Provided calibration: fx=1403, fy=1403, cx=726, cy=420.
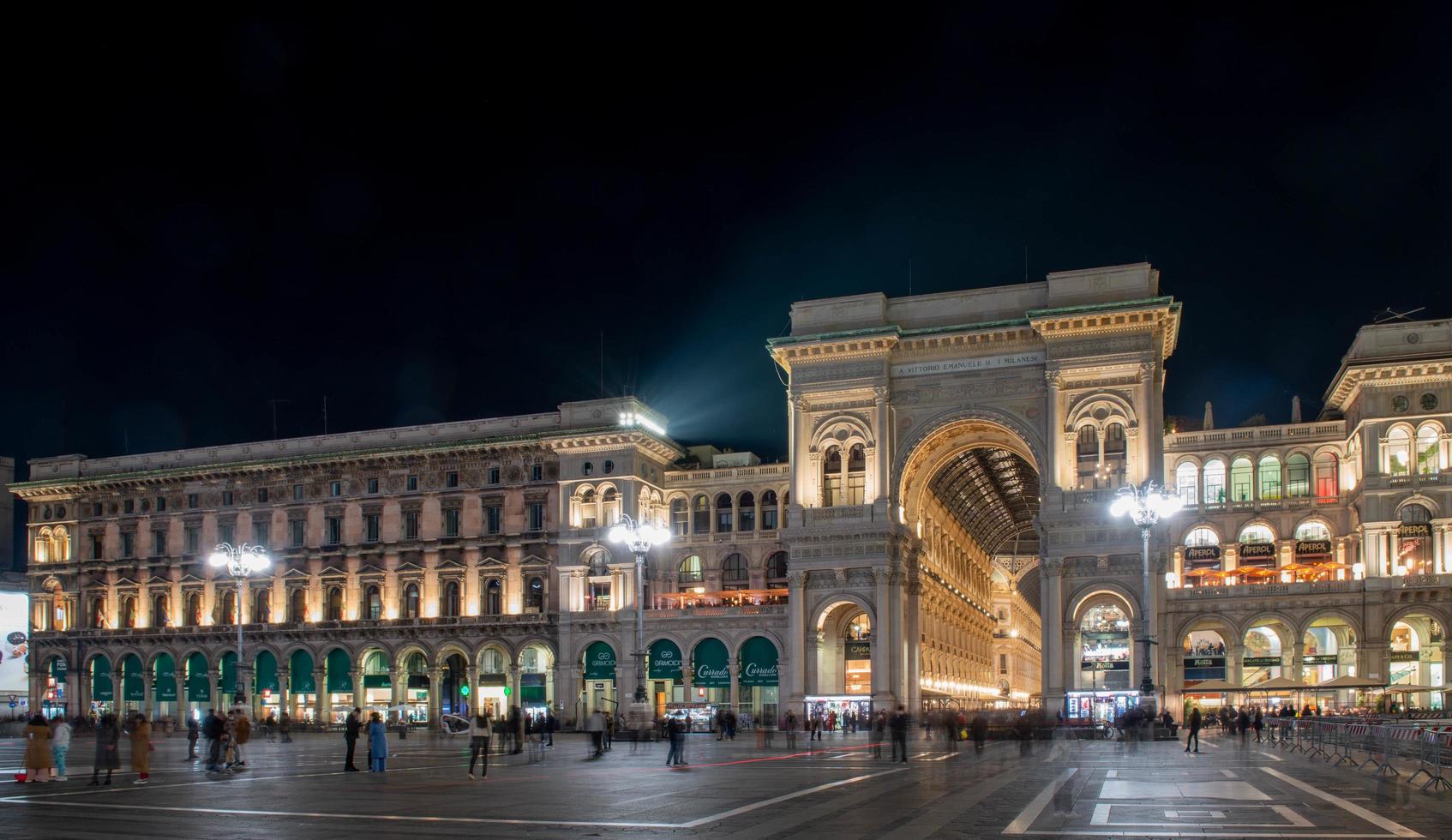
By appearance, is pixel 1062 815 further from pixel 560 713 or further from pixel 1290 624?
pixel 560 713

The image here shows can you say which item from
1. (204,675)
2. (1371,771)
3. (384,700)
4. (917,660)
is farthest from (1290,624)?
(204,675)

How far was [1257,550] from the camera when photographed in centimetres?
7356

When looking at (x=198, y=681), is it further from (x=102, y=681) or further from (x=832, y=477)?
(x=832, y=477)

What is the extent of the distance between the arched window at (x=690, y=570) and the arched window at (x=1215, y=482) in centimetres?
2858

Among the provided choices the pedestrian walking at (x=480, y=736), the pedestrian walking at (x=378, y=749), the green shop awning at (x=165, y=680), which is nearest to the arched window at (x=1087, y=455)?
the pedestrian walking at (x=378, y=749)

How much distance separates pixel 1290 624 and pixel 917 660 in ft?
59.4

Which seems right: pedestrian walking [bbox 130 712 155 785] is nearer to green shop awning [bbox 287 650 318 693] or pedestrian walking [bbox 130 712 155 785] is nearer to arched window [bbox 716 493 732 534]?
arched window [bbox 716 493 732 534]

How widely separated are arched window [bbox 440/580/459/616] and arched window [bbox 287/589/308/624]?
33.5 ft

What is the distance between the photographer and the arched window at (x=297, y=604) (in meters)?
87.1

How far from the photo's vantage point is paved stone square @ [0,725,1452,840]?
19.7 meters

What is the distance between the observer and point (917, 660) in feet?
234

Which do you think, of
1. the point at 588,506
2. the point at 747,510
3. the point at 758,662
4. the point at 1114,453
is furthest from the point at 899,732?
the point at 588,506

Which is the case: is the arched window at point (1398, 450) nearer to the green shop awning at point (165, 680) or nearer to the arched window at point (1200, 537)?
the arched window at point (1200, 537)

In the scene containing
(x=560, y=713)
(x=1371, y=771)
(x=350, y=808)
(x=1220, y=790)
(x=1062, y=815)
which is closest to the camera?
(x=1062, y=815)
